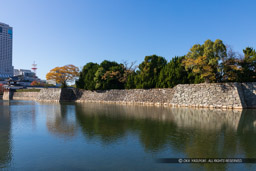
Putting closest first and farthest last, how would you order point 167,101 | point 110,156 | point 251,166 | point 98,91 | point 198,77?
point 251,166
point 110,156
point 198,77
point 167,101
point 98,91

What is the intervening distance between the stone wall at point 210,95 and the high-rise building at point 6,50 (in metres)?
181

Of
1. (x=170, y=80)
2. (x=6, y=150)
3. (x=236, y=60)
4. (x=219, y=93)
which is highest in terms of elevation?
(x=236, y=60)

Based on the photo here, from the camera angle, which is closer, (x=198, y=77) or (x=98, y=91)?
(x=198, y=77)

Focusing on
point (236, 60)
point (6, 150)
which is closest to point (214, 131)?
point (6, 150)

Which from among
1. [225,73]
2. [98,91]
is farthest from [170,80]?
[98,91]

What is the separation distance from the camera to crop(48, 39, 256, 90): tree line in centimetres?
2822

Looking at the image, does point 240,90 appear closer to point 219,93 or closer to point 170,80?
point 219,93

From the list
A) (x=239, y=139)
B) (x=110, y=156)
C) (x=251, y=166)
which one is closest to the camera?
(x=251, y=166)

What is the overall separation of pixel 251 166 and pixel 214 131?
5.81 meters

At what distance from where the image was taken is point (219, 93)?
2798 centimetres

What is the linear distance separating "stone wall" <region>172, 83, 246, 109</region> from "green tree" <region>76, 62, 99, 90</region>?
25934 mm

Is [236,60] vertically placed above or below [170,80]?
above

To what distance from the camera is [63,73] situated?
61.5 m

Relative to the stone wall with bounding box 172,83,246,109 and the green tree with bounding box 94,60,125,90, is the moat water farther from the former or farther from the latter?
the green tree with bounding box 94,60,125,90
